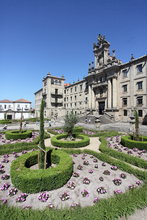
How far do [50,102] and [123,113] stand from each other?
31.6m

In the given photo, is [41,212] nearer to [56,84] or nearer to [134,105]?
[134,105]

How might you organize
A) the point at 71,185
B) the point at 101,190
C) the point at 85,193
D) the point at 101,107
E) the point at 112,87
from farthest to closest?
the point at 101,107 < the point at 112,87 < the point at 71,185 < the point at 101,190 < the point at 85,193

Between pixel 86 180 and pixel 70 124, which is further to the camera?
pixel 70 124

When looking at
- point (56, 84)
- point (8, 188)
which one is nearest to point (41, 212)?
point (8, 188)

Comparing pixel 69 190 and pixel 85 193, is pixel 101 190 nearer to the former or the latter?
pixel 85 193

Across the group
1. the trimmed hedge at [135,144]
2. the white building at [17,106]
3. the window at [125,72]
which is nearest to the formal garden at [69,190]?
the trimmed hedge at [135,144]

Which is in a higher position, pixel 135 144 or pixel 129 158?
pixel 135 144

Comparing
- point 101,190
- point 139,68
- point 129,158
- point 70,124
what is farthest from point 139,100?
point 101,190

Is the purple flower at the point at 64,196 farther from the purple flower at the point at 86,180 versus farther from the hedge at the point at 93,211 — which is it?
the purple flower at the point at 86,180

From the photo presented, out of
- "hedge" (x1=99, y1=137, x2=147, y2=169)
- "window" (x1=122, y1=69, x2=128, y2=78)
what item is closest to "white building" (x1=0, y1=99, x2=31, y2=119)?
"window" (x1=122, y1=69, x2=128, y2=78)

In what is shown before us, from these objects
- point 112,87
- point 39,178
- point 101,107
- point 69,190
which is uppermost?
point 112,87

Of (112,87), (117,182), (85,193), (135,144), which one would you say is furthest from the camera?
(112,87)

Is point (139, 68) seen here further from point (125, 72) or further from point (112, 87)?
point (112, 87)

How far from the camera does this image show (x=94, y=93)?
3738 cm
